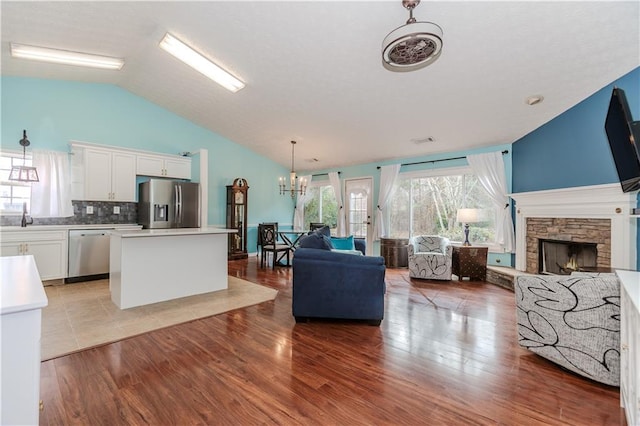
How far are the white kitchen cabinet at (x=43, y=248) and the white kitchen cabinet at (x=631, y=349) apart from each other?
617 cm

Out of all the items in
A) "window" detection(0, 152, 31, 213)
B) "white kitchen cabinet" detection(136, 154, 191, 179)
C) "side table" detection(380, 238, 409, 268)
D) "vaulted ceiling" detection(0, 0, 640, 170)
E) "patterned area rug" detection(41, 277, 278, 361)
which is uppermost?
"vaulted ceiling" detection(0, 0, 640, 170)

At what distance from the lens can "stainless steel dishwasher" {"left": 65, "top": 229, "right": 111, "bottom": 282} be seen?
4320mm

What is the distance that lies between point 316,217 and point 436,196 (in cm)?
342

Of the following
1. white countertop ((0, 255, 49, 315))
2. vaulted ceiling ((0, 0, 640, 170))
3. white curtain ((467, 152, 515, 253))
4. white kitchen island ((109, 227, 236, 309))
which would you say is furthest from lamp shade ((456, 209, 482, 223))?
white countertop ((0, 255, 49, 315))

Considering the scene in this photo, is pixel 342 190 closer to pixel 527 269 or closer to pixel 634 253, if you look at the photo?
pixel 527 269

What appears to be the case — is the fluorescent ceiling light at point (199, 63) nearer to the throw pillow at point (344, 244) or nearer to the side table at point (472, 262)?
the throw pillow at point (344, 244)

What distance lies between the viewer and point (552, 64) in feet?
9.64

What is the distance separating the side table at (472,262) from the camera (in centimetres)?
477

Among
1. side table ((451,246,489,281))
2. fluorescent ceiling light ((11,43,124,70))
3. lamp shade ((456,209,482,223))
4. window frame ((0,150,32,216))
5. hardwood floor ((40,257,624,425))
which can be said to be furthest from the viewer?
side table ((451,246,489,281))

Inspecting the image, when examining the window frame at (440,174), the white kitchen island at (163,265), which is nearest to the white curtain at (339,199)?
the window frame at (440,174)

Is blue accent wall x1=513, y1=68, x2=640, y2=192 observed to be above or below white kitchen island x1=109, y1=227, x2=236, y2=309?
above

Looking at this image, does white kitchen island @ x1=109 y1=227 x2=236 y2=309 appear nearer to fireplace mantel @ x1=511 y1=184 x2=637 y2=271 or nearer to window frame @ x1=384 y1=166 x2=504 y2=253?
window frame @ x1=384 y1=166 x2=504 y2=253

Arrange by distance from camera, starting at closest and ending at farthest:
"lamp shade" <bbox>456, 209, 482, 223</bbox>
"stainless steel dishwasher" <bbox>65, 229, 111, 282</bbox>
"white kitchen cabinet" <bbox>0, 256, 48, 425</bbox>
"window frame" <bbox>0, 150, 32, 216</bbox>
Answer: "white kitchen cabinet" <bbox>0, 256, 48, 425</bbox> < "window frame" <bbox>0, 150, 32, 216</bbox> < "stainless steel dishwasher" <bbox>65, 229, 111, 282</bbox> < "lamp shade" <bbox>456, 209, 482, 223</bbox>

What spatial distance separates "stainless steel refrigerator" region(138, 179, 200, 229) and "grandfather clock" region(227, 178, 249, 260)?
4.02ft
